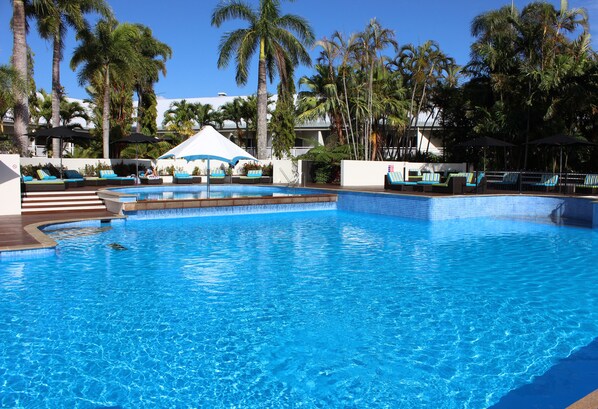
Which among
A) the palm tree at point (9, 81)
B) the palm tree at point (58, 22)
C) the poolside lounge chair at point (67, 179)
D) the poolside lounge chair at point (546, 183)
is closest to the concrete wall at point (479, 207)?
the poolside lounge chair at point (546, 183)

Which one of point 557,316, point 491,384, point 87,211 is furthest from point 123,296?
point 87,211

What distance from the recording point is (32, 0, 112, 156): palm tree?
2403 cm

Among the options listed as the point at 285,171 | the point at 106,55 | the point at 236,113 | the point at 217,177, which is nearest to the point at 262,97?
the point at 285,171

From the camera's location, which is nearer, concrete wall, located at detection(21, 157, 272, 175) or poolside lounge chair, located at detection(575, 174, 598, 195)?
poolside lounge chair, located at detection(575, 174, 598, 195)

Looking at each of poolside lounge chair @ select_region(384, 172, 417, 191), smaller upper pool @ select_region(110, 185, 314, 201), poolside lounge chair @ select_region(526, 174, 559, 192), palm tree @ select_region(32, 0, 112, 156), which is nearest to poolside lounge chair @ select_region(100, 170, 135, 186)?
smaller upper pool @ select_region(110, 185, 314, 201)

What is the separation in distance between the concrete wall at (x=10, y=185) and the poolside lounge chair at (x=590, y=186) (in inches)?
695

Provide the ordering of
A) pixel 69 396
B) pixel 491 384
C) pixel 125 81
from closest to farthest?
pixel 69 396 → pixel 491 384 → pixel 125 81

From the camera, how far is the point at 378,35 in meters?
23.0

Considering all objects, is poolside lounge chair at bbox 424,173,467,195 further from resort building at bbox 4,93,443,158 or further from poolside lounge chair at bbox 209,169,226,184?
Answer: resort building at bbox 4,93,443,158

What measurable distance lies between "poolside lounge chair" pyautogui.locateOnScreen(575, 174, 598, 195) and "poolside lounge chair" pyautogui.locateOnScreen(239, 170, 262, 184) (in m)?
13.7

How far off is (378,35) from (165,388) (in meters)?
21.4

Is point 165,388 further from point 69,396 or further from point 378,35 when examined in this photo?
point 378,35

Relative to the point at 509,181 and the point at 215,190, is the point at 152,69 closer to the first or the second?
the point at 215,190

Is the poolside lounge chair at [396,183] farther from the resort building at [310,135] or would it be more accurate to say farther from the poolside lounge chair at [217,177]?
the resort building at [310,135]
